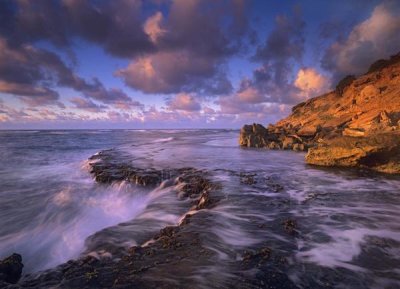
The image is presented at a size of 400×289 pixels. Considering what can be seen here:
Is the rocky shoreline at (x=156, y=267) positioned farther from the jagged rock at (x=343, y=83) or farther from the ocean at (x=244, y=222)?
the jagged rock at (x=343, y=83)

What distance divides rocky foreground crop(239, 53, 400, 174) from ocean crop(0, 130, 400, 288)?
1.43 m

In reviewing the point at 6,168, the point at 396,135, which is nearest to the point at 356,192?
the point at 396,135

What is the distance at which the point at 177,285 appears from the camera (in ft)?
14.8

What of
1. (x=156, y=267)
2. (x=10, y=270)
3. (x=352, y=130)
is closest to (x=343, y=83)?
(x=352, y=130)

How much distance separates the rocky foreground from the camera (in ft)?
49.3

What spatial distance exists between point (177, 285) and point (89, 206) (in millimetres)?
8014

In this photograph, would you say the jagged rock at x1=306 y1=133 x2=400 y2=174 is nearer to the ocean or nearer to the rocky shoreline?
the ocean

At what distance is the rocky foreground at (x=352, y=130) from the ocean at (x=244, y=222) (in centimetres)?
143

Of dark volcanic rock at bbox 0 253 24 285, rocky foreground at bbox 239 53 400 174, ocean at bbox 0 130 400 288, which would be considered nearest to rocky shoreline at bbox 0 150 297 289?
dark volcanic rock at bbox 0 253 24 285

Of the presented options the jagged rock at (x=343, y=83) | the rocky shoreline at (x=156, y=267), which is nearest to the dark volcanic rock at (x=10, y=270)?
the rocky shoreline at (x=156, y=267)

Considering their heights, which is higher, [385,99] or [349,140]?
[385,99]

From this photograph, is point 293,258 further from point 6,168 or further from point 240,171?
point 6,168

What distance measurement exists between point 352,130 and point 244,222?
20715mm

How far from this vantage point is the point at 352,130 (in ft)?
80.2
